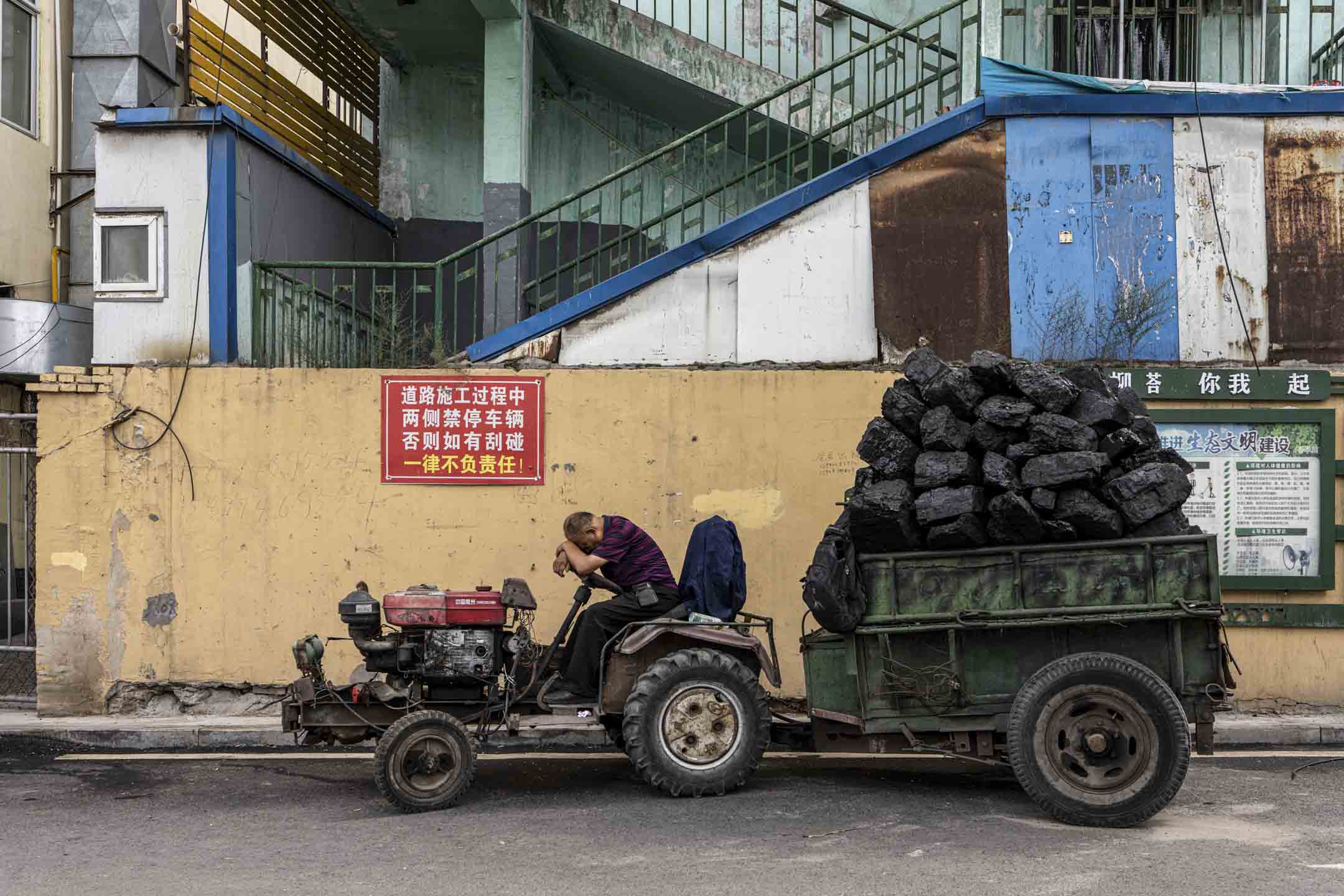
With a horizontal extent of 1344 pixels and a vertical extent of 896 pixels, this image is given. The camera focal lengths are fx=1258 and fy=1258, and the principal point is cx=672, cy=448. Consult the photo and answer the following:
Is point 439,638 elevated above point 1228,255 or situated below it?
Result: below

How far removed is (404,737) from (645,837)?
148 centimetres

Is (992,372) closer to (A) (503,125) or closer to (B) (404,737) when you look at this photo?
(B) (404,737)

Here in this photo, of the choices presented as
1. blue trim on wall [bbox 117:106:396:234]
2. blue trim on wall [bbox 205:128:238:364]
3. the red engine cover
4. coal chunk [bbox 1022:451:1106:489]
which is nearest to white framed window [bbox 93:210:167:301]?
blue trim on wall [bbox 205:128:238:364]

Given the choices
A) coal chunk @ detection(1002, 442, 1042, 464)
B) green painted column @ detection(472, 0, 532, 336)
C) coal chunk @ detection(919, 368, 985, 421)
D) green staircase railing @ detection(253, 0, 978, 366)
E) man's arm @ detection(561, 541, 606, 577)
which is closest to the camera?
coal chunk @ detection(1002, 442, 1042, 464)

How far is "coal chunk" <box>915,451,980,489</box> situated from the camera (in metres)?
6.91

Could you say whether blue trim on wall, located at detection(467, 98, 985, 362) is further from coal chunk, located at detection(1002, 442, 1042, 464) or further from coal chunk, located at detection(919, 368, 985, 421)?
coal chunk, located at detection(1002, 442, 1042, 464)

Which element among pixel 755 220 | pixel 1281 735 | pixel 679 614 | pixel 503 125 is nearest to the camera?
pixel 679 614

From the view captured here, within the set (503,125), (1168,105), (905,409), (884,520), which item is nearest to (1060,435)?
(905,409)

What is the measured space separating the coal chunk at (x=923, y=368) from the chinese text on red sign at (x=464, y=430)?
3687 mm

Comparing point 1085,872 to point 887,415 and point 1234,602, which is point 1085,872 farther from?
point 1234,602

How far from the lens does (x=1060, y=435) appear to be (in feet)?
22.6

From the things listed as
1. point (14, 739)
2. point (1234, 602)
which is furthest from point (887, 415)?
point (14, 739)

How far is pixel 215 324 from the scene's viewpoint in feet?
34.2

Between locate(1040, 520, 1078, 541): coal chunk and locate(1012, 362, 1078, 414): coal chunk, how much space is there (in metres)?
0.66
